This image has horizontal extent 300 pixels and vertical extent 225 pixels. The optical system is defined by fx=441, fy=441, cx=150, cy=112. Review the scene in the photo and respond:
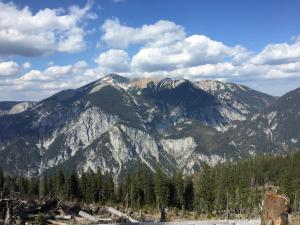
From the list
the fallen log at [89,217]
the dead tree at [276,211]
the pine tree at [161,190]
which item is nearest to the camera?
the dead tree at [276,211]

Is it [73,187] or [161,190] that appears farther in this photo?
[73,187]

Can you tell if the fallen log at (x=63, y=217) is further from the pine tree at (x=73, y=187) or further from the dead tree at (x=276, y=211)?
the pine tree at (x=73, y=187)

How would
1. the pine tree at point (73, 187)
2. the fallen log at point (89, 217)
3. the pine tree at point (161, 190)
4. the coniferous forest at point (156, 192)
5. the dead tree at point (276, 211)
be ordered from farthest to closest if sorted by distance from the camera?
1. the pine tree at point (73, 187)
2. the coniferous forest at point (156, 192)
3. the pine tree at point (161, 190)
4. the fallen log at point (89, 217)
5. the dead tree at point (276, 211)

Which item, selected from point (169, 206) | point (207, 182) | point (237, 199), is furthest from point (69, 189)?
point (237, 199)

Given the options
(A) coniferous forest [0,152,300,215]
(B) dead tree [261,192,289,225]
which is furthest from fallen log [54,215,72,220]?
(A) coniferous forest [0,152,300,215]

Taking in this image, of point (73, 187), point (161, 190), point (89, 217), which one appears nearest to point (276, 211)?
point (89, 217)

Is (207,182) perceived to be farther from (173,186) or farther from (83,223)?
(83,223)

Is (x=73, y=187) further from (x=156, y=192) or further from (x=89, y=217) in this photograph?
(x=89, y=217)

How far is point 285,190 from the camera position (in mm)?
149500

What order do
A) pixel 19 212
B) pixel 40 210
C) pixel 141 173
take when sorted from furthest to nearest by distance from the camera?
pixel 141 173 < pixel 40 210 < pixel 19 212

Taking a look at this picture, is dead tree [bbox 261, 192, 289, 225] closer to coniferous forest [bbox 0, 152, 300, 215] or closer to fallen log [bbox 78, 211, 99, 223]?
fallen log [bbox 78, 211, 99, 223]

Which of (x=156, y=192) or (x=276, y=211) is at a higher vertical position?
(x=276, y=211)

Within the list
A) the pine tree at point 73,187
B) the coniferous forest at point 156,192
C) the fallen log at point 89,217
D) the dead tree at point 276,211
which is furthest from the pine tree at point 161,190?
the dead tree at point 276,211

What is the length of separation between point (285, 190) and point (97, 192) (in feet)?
211
